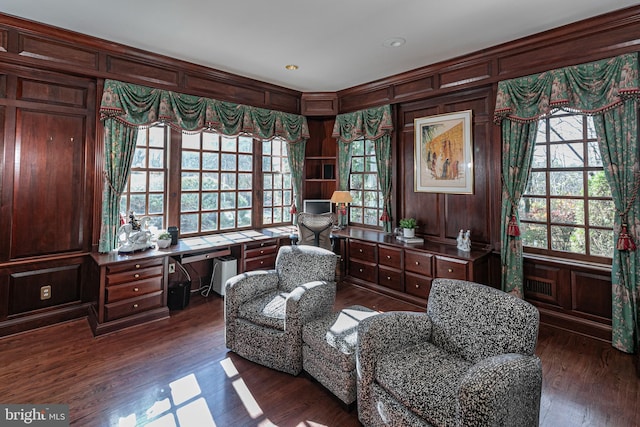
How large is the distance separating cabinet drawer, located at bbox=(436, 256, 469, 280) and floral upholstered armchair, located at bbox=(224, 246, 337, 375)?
1.51m

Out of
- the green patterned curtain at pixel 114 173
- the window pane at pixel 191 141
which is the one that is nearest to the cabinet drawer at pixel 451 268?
the window pane at pixel 191 141

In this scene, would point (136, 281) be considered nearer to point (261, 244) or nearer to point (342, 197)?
point (261, 244)

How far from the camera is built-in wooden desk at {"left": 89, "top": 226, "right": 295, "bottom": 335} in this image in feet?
10.0

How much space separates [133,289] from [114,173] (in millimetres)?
1279

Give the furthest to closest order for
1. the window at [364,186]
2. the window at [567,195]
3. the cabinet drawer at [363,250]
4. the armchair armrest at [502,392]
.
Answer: the window at [364,186] → the cabinet drawer at [363,250] → the window at [567,195] → the armchair armrest at [502,392]

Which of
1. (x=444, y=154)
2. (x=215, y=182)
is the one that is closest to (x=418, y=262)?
(x=444, y=154)

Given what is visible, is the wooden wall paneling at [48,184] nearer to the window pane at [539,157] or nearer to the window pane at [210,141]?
the window pane at [210,141]

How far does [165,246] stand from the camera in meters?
3.61

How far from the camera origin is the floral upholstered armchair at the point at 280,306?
2.37 metres

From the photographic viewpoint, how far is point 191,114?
3.90m

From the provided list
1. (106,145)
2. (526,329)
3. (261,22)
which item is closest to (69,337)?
(106,145)

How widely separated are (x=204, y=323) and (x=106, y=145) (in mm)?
2178

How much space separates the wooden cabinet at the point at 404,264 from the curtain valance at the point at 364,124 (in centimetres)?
148

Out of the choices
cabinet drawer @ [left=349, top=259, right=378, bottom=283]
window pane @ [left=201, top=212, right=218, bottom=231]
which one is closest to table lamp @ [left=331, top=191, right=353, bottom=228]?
cabinet drawer @ [left=349, top=259, right=378, bottom=283]
